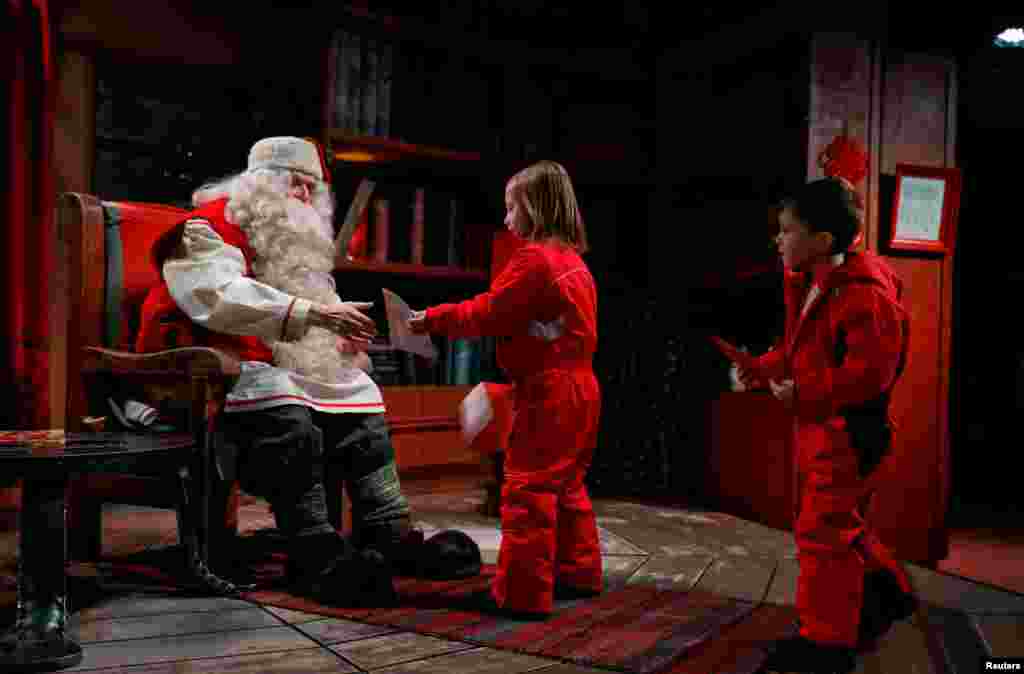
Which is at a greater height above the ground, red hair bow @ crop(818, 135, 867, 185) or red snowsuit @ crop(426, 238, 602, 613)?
red hair bow @ crop(818, 135, 867, 185)

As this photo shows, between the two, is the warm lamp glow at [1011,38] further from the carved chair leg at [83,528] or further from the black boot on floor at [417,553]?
the carved chair leg at [83,528]

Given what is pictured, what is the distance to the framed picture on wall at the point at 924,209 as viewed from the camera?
3.08m

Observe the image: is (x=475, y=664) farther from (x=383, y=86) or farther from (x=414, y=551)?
(x=383, y=86)

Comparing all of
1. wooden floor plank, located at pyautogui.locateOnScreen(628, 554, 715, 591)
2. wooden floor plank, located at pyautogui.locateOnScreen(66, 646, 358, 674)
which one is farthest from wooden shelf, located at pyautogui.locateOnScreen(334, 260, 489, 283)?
wooden floor plank, located at pyautogui.locateOnScreen(66, 646, 358, 674)

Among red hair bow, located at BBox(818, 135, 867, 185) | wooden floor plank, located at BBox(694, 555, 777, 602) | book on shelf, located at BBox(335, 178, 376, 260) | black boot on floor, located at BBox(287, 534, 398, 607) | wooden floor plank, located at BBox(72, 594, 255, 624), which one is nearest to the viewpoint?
wooden floor plank, located at BBox(72, 594, 255, 624)

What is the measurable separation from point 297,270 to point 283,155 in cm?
34

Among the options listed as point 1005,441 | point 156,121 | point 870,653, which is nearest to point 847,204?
point 870,653

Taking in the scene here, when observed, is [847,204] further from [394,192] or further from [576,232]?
[394,192]

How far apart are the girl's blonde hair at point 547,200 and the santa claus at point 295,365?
0.49 metres

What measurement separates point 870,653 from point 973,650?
26cm

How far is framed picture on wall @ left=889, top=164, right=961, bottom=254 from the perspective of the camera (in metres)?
3.08

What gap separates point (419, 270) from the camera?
3719mm

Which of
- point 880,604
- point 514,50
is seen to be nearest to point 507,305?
point 880,604

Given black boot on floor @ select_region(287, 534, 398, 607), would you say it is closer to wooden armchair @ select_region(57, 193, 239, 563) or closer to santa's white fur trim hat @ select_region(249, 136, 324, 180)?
wooden armchair @ select_region(57, 193, 239, 563)
